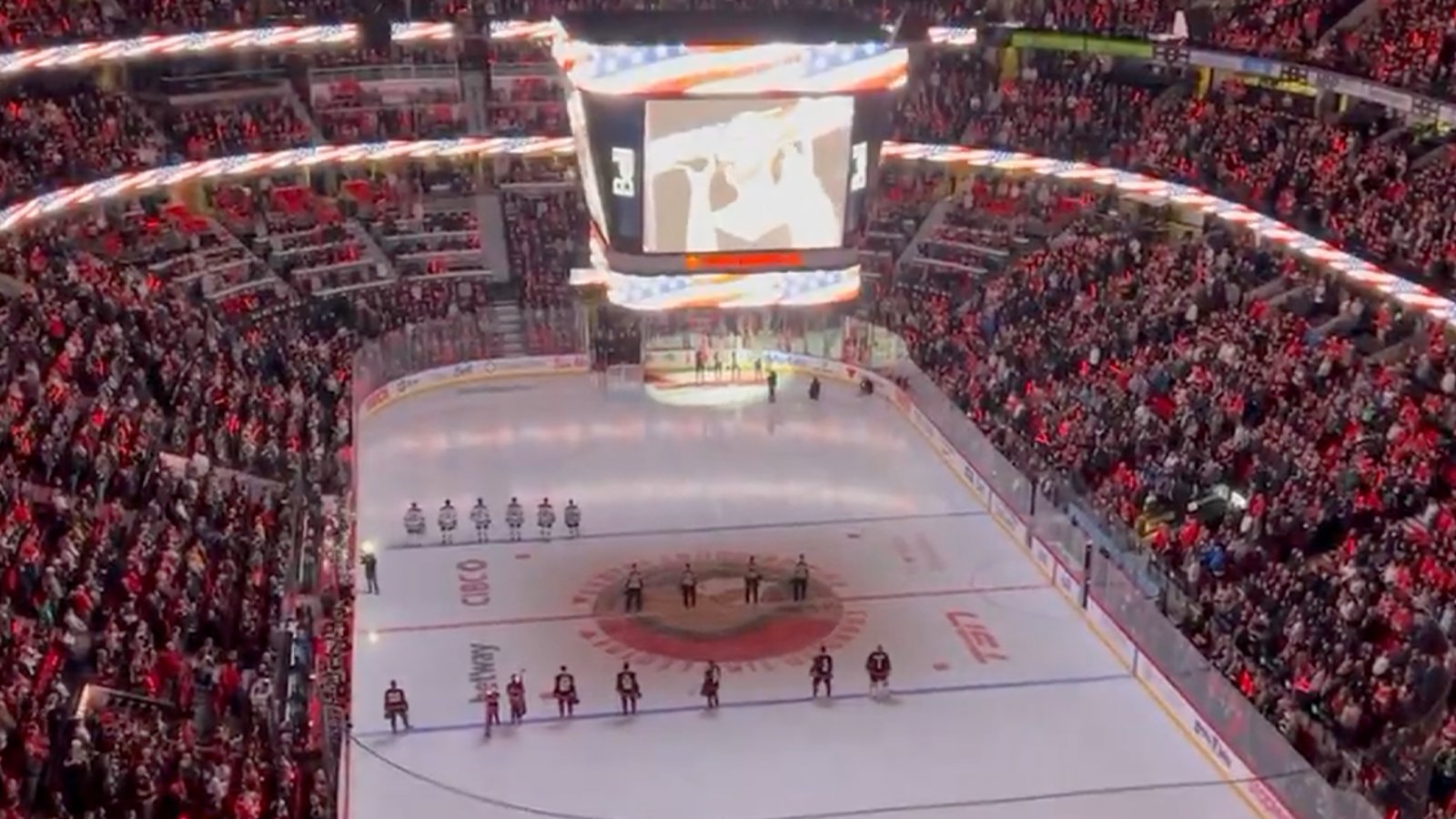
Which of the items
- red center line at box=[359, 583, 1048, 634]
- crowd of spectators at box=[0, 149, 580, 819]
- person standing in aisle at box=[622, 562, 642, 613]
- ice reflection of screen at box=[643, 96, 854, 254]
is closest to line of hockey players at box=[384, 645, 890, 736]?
crowd of spectators at box=[0, 149, 580, 819]

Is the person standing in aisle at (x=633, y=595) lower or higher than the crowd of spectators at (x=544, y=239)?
lower

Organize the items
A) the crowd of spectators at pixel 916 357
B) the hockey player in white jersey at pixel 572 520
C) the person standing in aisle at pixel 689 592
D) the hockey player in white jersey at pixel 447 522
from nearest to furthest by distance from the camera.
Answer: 1. the crowd of spectators at pixel 916 357
2. the person standing in aisle at pixel 689 592
3. the hockey player in white jersey at pixel 447 522
4. the hockey player in white jersey at pixel 572 520

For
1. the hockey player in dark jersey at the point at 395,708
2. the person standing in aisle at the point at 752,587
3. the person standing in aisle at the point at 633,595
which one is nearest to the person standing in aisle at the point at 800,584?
the person standing in aisle at the point at 752,587

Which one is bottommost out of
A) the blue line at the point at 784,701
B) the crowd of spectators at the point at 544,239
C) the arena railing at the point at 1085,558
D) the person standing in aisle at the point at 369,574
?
the blue line at the point at 784,701

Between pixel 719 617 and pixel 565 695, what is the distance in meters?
3.79

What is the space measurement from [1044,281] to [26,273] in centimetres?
1995

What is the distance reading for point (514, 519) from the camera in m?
28.2

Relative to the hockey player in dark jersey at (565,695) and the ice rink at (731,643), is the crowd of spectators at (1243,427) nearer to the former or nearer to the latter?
the ice rink at (731,643)

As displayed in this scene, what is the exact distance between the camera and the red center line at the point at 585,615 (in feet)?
81.8

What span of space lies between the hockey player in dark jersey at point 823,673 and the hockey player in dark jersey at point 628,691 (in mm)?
2321

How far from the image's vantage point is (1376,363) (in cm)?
2917

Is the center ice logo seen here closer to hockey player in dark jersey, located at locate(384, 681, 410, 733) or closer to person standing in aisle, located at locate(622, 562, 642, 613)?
person standing in aisle, located at locate(622, 562, 642, 613)

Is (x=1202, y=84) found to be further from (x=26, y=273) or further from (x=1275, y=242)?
(x=26, y=273)

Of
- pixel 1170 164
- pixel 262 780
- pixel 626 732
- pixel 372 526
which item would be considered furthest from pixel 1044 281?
pixel 262 780
